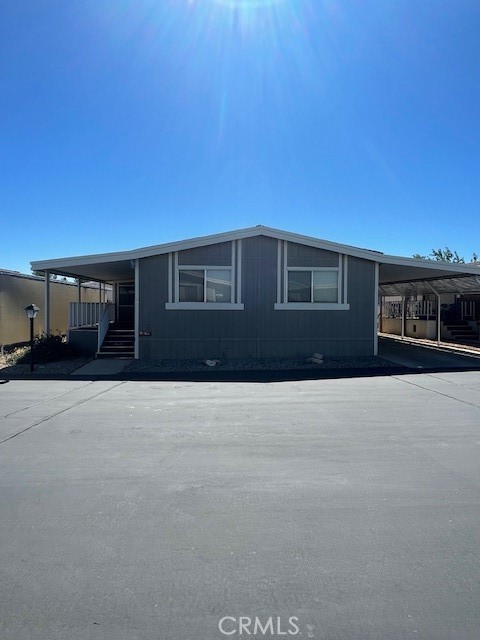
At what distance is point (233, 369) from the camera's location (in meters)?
14.3

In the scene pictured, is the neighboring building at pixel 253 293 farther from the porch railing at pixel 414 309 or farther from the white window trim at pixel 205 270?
the porch railing at pixel 414 309

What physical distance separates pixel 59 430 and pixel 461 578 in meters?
5.51

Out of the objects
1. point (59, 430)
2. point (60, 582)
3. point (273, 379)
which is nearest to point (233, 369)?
point (273, 379)

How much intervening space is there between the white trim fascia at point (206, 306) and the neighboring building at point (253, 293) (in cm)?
3

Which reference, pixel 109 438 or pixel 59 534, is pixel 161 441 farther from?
pixel 59 534

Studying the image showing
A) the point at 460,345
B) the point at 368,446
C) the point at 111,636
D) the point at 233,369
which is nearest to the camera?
the point at 111,636

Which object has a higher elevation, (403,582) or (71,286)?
(71,286)

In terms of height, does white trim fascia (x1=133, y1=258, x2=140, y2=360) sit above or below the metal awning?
below

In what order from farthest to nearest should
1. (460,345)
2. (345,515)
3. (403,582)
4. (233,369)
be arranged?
(460,345) → (233,369) → (345,515) → (403,582)

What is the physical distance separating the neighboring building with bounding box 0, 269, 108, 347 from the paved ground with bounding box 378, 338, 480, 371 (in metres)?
13.5

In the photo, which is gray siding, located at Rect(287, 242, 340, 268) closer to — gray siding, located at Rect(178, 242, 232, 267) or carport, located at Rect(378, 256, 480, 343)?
carport, located at Rect(378, 256, 480, 343)

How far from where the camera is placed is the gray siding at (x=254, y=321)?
1569 cm

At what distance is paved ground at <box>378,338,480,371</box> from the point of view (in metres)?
15.0
